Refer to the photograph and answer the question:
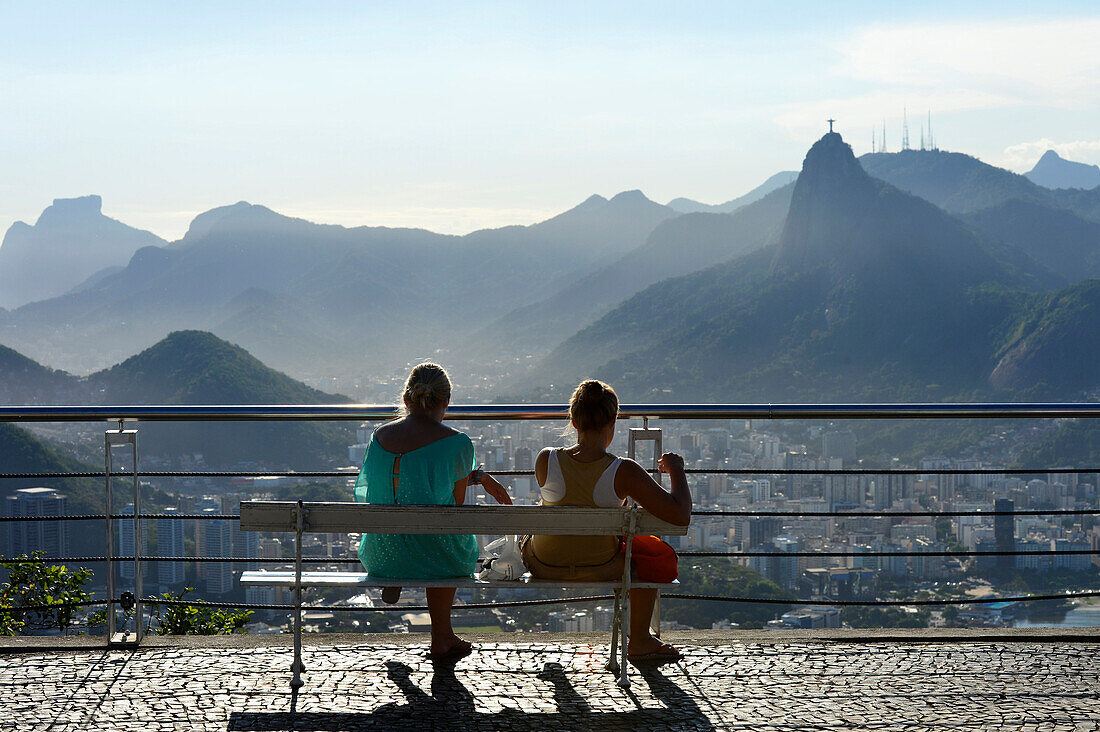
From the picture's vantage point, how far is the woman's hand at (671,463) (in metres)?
4.16

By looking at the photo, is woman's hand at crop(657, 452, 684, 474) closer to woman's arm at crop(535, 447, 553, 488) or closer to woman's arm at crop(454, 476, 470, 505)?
woman's arm at crop(535, 447, 553, 488)

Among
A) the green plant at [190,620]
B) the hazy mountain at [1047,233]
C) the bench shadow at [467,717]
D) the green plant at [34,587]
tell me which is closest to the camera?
the bench shadow at [467,717]

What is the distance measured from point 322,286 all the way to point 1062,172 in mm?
120561

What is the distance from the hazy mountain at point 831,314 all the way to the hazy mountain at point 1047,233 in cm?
883

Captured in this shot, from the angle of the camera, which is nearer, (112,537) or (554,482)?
(554,482)

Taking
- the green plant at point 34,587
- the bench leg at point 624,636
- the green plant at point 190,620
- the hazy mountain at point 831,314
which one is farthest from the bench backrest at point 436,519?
the hazy mountain at point 831,314

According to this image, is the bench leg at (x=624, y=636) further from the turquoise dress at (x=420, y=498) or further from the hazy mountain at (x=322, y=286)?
→ the hazy mountain at (x=322, y=286)

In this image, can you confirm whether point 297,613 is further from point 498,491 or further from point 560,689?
point 560,689

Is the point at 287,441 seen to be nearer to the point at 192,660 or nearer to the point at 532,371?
the point at 192,660

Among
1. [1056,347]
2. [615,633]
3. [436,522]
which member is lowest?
[615,633]

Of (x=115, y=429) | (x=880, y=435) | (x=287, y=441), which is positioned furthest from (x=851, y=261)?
(x=115, y=429)

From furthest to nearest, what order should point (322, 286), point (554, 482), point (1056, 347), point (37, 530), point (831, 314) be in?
point (322, 286)
point (831, 314)
point (1056, 347)
point (37, 530)
point (554, 482)

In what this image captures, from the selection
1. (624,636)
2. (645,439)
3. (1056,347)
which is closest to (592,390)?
(645,439)

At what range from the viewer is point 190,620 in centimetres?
626
